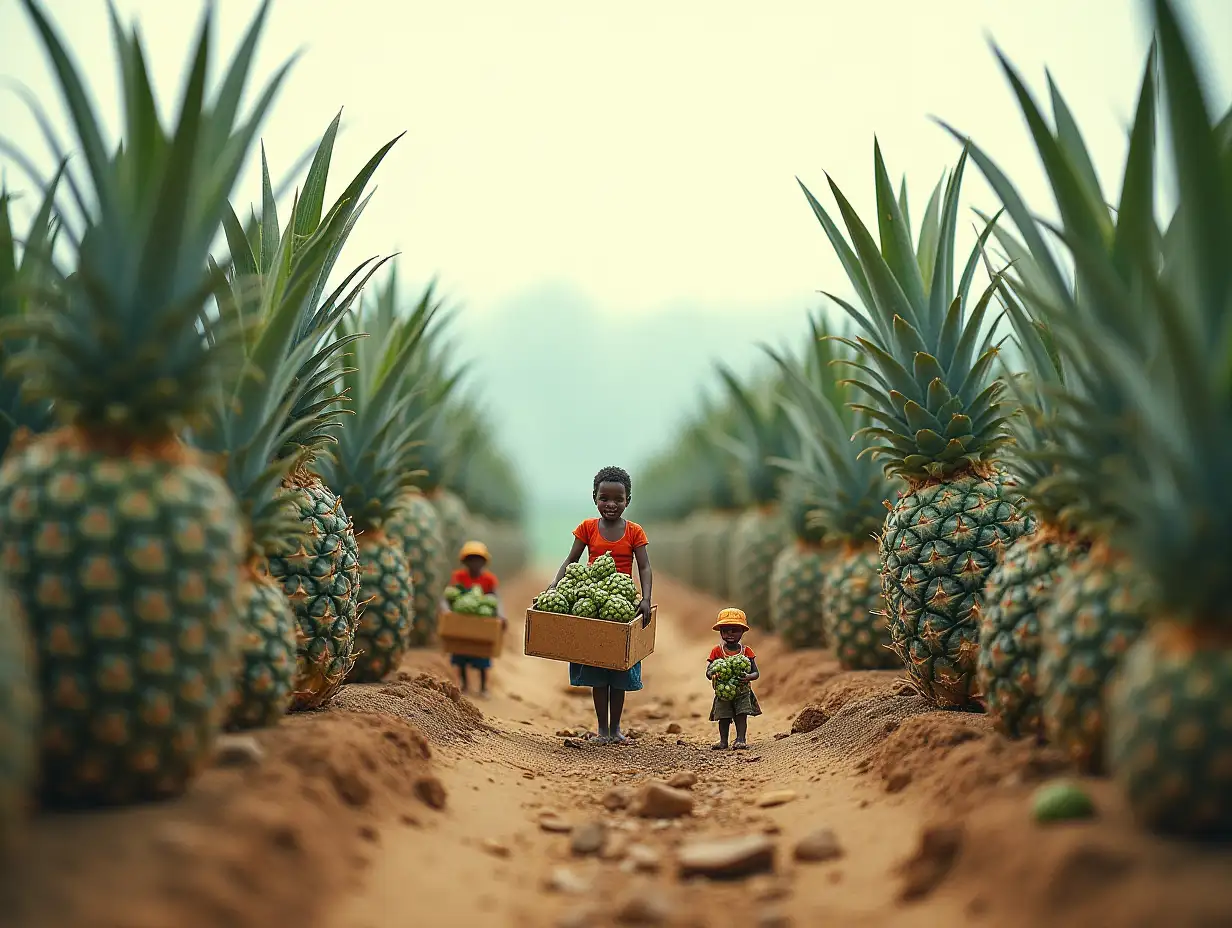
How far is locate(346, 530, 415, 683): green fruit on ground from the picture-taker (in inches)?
301

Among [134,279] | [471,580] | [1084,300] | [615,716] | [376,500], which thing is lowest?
[615,716]

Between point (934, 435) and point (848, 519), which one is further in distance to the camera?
point (848, 519)

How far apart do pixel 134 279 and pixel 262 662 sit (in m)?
1.97

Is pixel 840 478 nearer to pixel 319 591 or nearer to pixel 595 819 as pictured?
pixel 595 819

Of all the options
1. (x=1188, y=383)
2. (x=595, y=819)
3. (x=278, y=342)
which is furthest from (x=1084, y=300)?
(x=278, y=342)

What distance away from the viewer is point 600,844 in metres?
4.66

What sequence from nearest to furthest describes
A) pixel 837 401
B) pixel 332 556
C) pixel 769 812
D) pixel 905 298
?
pixel 769 812 < pixel 332 556 < pixel 905 298 < pixel 837 401

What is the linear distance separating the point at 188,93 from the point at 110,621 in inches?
76.7

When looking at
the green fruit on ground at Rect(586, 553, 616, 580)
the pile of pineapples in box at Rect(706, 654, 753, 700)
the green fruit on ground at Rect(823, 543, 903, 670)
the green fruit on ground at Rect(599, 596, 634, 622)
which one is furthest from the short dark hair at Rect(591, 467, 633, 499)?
the green fruit on ground at Rect(823, 543, 903, 670)

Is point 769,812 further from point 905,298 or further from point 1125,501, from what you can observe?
point 905,298

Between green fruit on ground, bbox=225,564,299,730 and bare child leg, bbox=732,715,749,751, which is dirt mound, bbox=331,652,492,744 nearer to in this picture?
green fruit on ground, bbox=225,564,299,730

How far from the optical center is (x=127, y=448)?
12.6 feet

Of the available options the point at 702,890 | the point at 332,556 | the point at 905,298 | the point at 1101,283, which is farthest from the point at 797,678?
the point at 1101,283

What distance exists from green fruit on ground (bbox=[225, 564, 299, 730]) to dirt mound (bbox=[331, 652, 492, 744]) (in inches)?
49.9
